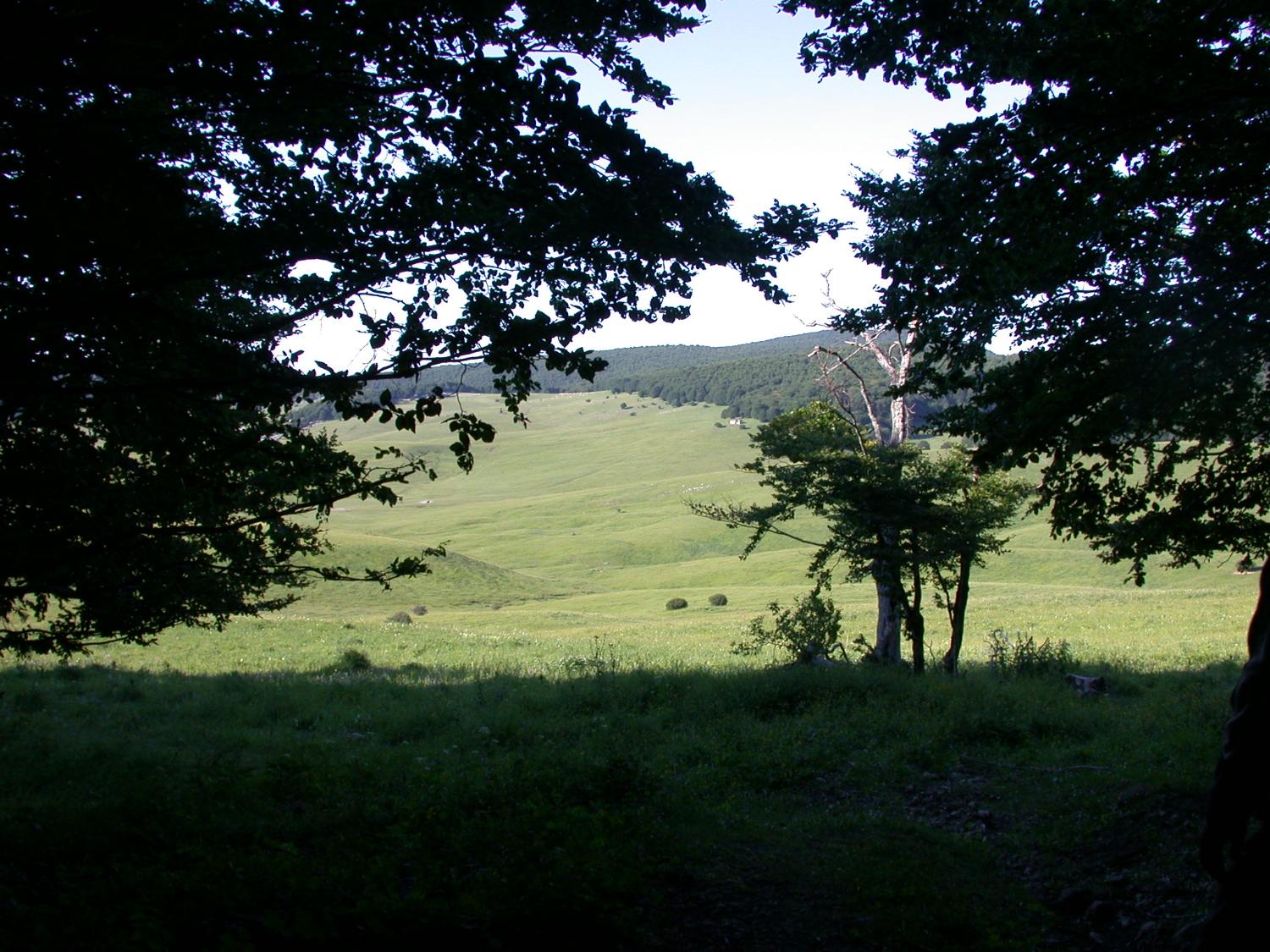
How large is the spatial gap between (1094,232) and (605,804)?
256 inches

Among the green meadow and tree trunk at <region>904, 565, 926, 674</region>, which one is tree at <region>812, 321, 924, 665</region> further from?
the green meadow

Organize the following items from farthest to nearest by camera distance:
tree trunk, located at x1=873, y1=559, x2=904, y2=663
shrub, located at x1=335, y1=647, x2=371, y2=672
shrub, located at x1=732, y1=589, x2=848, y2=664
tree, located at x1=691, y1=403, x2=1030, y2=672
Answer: shrub, located at x1=335, y1=647, x2=371, y2=672 → tree trunk, located at x1=873, y1=559, x2=904, y2=663 → shrub, located at x1=732, y1=589, x2=848, y2=664 → tree, located at x1=691, y1=403, x2=1030, y2=672

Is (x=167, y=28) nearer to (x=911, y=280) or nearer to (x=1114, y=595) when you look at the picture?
(x=911, y=280)

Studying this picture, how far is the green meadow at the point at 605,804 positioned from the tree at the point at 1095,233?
2008mm

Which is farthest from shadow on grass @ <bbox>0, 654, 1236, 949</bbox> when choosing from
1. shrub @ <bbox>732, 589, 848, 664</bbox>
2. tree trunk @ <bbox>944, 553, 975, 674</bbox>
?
shrub @ <bbox>732, 589, 848, 664</bbox>

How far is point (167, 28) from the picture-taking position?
491 cm

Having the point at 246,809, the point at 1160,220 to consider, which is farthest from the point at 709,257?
the point at 246,809

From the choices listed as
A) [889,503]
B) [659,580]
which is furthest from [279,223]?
[659,580]

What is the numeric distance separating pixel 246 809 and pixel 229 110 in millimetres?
5655

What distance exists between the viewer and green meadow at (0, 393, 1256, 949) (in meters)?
5.48

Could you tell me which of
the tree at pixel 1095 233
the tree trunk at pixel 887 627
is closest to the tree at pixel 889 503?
the tree trunk at pixel 887 627

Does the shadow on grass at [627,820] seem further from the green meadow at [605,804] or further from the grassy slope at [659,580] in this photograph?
the grassy slope at [659,580]

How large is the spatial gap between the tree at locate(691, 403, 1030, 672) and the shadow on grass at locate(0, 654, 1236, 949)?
3.19 m

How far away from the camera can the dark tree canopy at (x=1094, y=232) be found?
6.66 m
